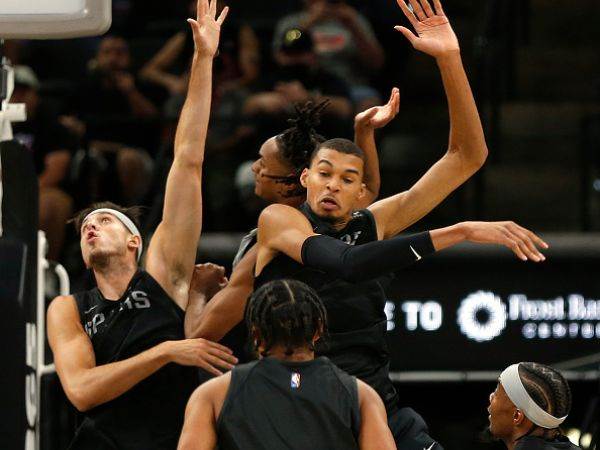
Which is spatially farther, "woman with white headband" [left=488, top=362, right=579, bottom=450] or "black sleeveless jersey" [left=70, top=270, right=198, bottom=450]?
"black sleeveless jersey" [left=70, top=270, right=198, bottom=450]

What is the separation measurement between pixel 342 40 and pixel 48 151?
196 cm

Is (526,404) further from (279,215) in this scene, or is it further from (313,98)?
(313,98)

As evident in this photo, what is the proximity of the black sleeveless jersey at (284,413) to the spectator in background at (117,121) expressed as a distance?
4843 millimetres

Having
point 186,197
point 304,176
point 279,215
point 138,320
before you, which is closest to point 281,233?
point 279,215

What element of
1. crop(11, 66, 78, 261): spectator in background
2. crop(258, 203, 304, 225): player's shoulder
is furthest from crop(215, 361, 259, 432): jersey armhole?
crop(11, 66, 78, 261): spectator in background

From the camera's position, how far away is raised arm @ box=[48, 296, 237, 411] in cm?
421

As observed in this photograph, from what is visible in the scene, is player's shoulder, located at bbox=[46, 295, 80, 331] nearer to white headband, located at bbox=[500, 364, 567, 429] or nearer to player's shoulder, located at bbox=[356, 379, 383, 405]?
player's shoulder, located at bbox=[356, 379, 383, 405]

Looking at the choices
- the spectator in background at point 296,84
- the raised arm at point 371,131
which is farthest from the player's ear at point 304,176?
the spectator in background at point 296,84

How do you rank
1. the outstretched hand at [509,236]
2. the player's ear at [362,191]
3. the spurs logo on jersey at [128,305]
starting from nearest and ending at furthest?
the outstretched hand at [509,236] < the player's ear at [362,191] < the spurs logo on jersey at [128,305]

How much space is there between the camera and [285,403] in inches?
139

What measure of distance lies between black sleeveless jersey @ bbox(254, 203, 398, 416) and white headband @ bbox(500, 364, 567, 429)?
1.30 feet

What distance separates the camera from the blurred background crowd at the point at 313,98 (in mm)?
8204

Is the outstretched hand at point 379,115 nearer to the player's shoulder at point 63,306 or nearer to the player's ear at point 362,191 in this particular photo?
the player's ear at point 362,191

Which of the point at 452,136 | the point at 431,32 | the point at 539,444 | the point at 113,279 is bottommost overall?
the point at 539,444
